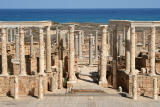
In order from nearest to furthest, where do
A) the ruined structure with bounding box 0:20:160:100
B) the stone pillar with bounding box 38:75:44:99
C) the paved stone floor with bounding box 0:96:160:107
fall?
1. the paved stone floor with bounding box 0:96:160:107
2. the stone pillar with bounding box 38:75:44:99
3. the ruined structure with bounding box 0:20:160:100

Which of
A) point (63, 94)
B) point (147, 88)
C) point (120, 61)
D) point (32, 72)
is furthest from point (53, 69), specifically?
point (147, 88)

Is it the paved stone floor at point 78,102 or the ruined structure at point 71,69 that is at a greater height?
the ruined structure at point 71,69

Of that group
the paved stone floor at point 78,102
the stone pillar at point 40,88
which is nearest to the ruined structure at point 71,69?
the stone pillar at point 40,88

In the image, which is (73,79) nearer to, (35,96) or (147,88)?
(35,96)

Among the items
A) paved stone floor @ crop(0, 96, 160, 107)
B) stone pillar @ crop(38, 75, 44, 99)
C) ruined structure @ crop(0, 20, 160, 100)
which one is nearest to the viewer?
paved stone floor @ crop(0, 96, 160, 107)

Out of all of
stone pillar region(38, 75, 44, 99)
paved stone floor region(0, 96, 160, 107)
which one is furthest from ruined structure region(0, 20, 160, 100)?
paved stone floor region(0, 96, 160, 107)

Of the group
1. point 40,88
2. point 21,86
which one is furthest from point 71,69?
point 21,86

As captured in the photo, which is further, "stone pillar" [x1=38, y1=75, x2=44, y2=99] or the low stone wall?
the low stone wall

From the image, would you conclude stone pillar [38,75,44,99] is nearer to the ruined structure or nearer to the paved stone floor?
the ruined structure

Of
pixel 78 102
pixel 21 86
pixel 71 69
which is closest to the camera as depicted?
pixel 78 102

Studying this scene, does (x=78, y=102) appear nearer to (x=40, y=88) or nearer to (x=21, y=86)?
(x=40, y=88)

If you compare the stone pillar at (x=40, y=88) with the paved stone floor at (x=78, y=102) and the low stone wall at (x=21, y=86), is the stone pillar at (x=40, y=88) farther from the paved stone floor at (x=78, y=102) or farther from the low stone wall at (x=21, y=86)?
the low stone wall at (x=21, y=86)

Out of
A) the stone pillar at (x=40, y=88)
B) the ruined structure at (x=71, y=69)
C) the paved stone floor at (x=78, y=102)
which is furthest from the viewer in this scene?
the ruined structure at (x=71, y=69)

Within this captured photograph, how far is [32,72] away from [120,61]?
22.9 ft
